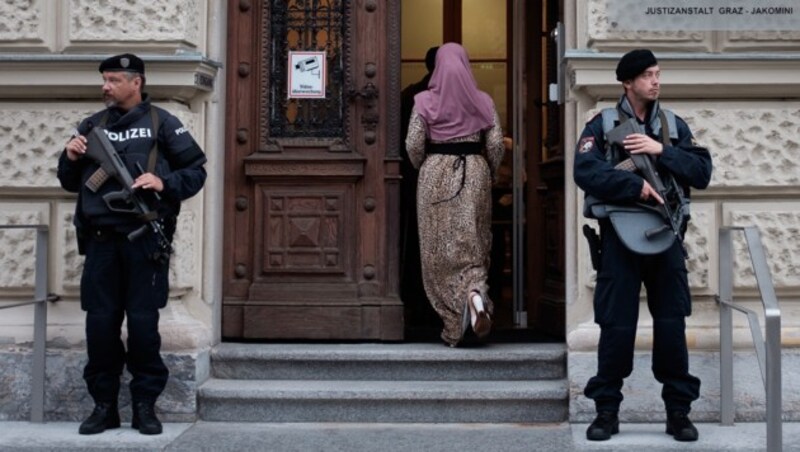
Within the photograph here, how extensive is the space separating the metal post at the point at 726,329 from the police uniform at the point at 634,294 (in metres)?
0.44

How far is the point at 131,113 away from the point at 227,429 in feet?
5.87

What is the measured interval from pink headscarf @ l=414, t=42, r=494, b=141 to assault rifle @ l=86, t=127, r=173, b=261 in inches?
73.3

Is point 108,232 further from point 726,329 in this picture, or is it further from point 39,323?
point 726,329

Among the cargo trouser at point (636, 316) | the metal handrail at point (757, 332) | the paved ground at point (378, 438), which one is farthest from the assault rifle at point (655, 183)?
the paved ground at point (378, 438)

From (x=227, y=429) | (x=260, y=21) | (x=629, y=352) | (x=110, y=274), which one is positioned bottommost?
(x=227, y=429)

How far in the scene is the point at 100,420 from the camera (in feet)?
18.6

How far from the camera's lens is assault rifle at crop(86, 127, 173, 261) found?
541 centimetres

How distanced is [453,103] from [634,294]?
1810mm

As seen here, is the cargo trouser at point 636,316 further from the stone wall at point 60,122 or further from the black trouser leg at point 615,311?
the stone wall at point 60,122

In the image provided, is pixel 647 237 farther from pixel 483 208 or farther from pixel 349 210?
pixel 349 210

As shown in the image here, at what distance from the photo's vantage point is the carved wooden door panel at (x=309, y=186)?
22.0 feet

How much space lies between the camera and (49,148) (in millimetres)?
6180

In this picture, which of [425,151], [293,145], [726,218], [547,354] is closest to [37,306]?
[293,145]

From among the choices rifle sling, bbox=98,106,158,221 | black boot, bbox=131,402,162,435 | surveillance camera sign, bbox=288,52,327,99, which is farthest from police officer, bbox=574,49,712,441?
black boot, bbox=131,402,162,435
